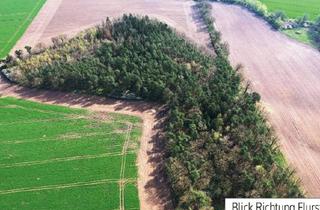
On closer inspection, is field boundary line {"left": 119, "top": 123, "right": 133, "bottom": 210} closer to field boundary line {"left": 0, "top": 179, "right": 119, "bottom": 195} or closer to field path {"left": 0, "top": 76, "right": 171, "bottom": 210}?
field boundary line {"left": 0, "top": 179, "right": 119, "bottom": 195}

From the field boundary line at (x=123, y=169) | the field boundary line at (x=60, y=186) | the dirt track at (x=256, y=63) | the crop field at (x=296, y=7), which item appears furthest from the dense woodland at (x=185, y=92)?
the crop field at (x=296, y=7)

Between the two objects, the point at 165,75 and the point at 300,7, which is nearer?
the point at 165,75

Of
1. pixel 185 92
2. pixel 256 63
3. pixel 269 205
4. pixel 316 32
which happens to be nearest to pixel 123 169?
pixel 185 92

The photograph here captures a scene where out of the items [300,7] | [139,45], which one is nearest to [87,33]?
[139,45]

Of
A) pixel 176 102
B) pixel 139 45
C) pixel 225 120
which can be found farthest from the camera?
pixel 139 45

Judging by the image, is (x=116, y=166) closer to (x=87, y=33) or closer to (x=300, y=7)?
(x=87, y=33)
